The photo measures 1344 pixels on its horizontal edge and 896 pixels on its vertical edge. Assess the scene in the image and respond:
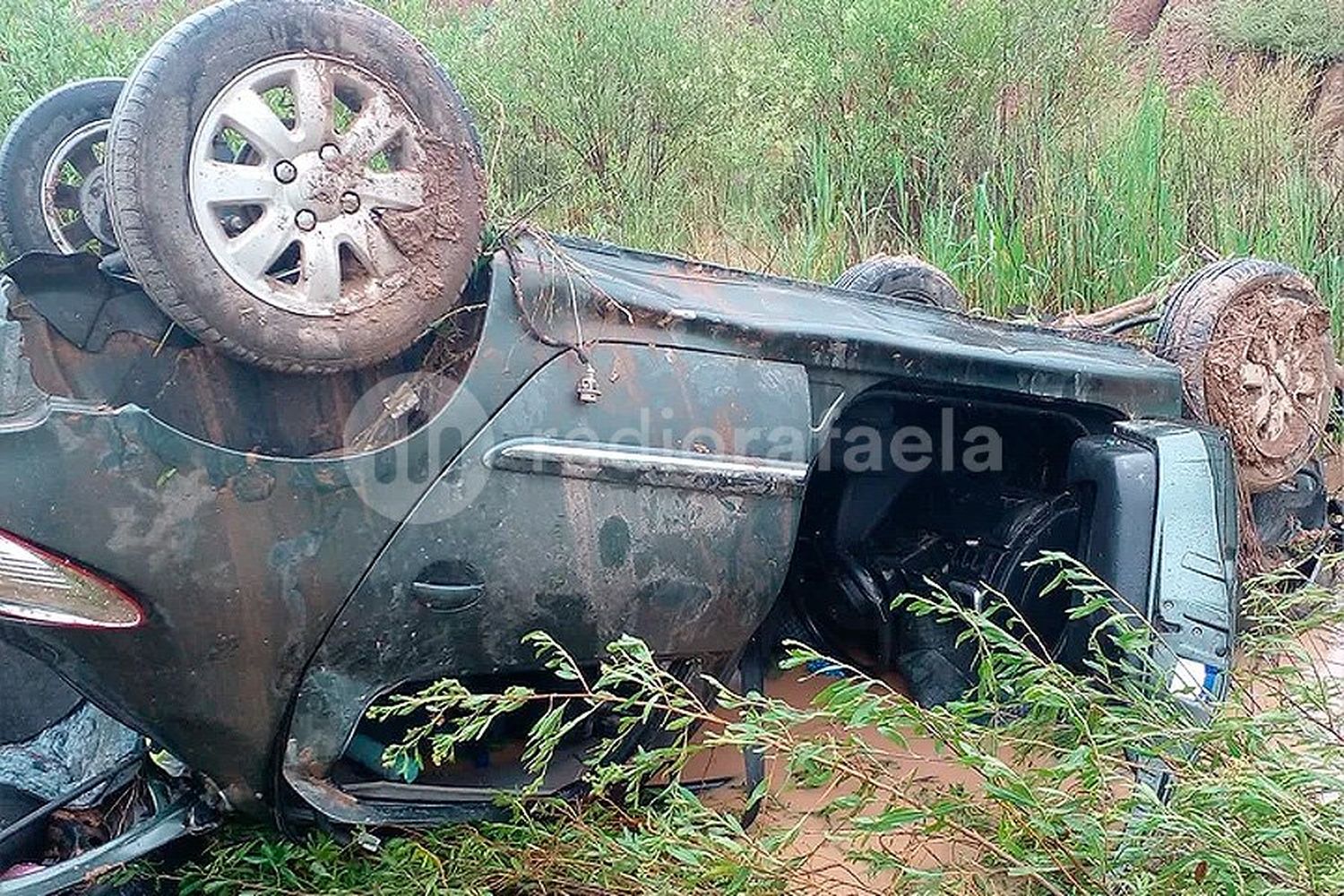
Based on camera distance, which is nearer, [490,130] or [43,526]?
[43,526]

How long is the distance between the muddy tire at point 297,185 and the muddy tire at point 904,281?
84.6 inches

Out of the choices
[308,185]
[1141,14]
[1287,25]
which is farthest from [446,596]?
[1141,14]

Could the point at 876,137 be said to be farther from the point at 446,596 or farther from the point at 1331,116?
the point at 446,596

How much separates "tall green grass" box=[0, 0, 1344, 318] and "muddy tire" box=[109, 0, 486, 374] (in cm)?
480

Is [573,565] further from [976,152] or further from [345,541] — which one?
[976,152]

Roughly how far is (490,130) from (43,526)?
7.23 m

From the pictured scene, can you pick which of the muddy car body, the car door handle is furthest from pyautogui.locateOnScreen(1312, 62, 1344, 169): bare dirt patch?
the car door handle

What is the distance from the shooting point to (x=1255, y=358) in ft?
12.6

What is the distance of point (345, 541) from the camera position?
2076 millimetres

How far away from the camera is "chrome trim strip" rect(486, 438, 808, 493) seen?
88.0 inches

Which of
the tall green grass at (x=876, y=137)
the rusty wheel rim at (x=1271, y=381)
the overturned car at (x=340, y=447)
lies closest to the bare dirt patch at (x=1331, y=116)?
the tall green grass at (x=876, y=137)

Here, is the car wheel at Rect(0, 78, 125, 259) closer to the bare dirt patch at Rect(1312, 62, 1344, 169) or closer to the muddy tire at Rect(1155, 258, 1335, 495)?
the muddy tire at Rect(1155, 258, 1335, 495)

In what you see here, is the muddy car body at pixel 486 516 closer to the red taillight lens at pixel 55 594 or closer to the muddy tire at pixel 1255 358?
the red taillight lens at pixel 55 594

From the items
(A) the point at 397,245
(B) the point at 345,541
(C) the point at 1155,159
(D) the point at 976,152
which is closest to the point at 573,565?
(B) the point at 345,541
